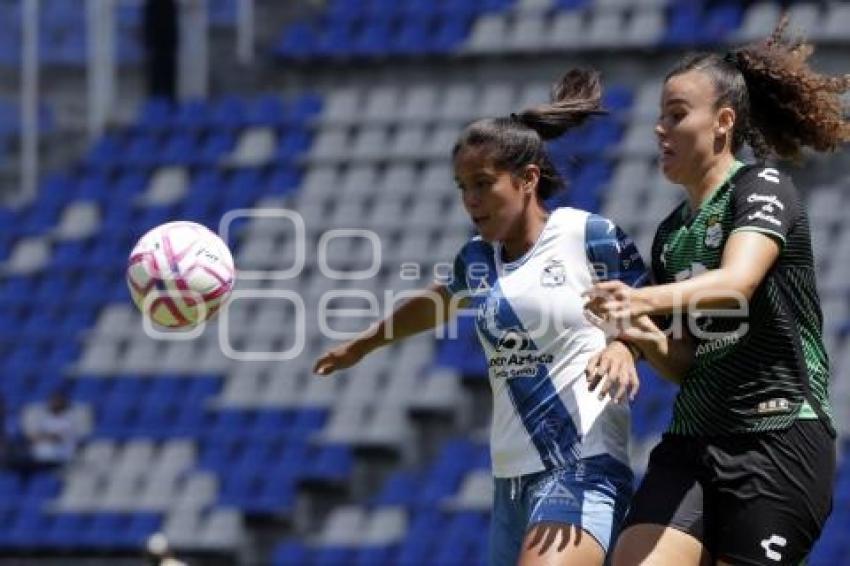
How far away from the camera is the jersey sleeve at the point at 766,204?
5480 millimetres

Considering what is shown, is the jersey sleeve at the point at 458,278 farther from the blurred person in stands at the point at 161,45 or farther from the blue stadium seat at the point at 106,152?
the blue stadium seat at the point at 106,152

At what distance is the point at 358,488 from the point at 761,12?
5.02 metres

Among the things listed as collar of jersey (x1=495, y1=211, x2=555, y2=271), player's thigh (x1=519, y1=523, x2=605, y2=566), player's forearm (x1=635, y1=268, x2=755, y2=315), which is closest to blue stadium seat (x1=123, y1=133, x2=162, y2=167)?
collar of jersey (x1=495, y1=211, x2=555, y2=271)

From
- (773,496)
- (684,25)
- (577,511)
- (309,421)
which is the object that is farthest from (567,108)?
(684,25)

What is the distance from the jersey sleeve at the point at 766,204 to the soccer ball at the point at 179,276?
81.0 inches

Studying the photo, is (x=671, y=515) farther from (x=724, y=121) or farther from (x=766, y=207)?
(x=724, y=121)

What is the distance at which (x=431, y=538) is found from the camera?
14.7 meters

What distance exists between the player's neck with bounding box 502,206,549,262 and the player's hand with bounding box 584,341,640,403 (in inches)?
35.4

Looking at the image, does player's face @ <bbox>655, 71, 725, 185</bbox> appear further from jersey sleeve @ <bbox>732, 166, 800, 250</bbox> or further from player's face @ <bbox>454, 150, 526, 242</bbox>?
player's face @ <bbox>454, 150, 526, 242</bbox>

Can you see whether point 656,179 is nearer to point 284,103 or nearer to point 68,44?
point 284,103

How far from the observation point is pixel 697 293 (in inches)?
205

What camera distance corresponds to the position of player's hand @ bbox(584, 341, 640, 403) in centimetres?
545

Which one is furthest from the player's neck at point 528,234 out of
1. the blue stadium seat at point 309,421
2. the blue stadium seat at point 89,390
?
the blue stadium seat at point 89,390

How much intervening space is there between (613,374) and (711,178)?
691 mm
